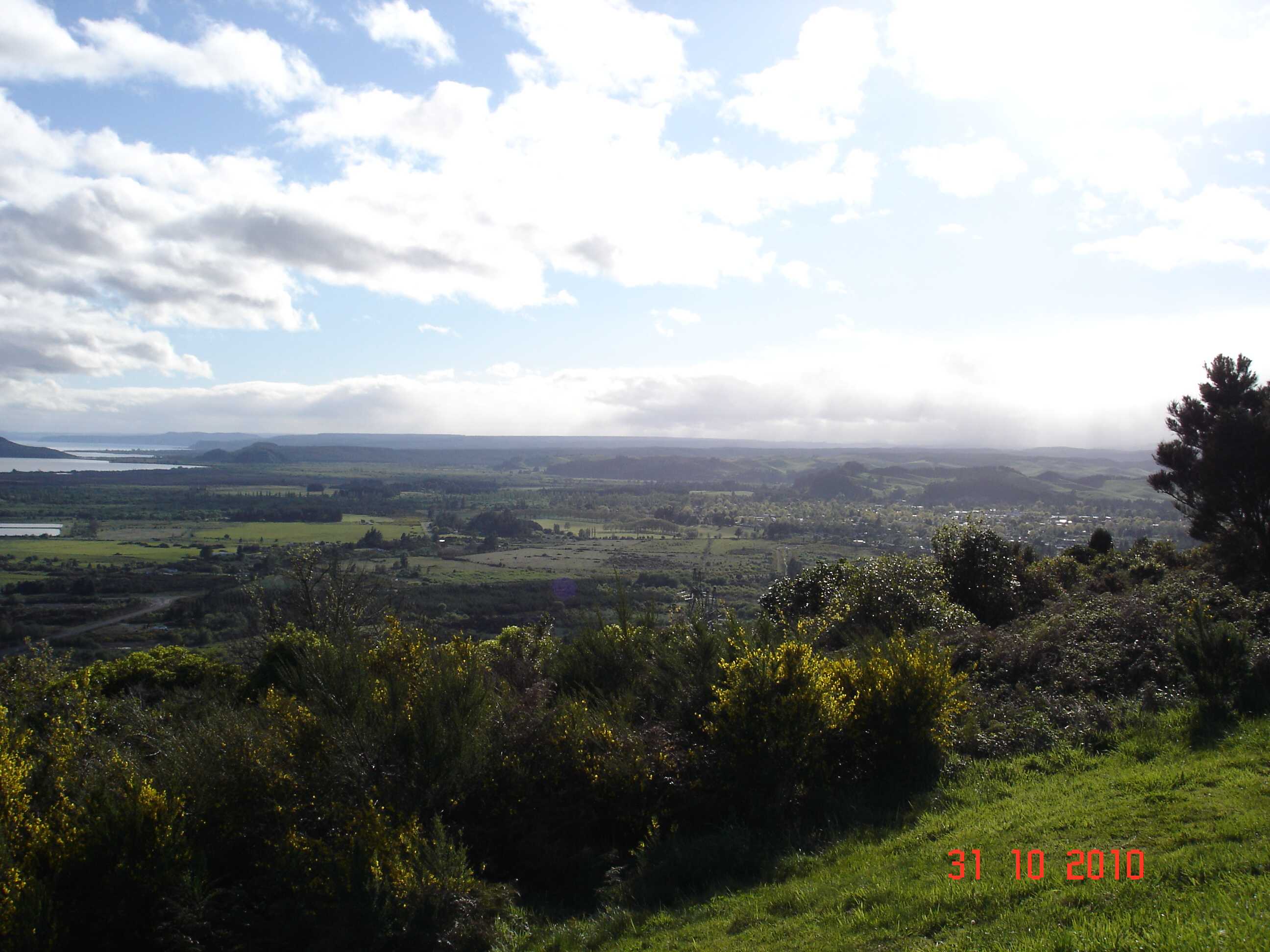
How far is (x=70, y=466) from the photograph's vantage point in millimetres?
139375

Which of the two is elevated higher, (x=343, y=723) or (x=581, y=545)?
(x=343, y=723)

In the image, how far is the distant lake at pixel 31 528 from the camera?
60844 mm

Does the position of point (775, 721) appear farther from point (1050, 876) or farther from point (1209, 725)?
point (1209, 725)

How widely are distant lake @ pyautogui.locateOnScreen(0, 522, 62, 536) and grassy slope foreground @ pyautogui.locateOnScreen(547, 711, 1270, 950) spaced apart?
75.6 metres

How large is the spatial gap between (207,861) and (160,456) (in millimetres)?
217669

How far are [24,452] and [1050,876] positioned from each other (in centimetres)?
19172

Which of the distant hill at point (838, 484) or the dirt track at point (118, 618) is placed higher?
the distant hill at point (838, 484)

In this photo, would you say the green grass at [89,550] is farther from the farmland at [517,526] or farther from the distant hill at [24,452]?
the distant hill at [24,452]

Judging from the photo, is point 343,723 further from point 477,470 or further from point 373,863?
point 477,470

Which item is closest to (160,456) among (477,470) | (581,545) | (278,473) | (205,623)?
(278,473)

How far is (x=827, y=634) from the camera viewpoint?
16078mm

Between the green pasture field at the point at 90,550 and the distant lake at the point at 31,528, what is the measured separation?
3.47 m
